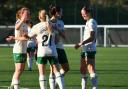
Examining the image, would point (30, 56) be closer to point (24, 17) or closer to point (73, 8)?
point (24, 17)

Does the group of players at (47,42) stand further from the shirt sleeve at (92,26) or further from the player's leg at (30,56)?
the player's leg at (30,56)

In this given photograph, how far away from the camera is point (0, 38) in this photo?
56.0 m

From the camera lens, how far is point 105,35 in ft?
184

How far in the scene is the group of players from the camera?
15.4 meters

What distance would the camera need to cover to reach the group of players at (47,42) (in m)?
15.4

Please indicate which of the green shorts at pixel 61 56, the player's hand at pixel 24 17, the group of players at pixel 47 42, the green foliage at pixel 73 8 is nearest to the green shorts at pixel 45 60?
the group of players at pixel 47 42

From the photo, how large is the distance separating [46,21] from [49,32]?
0.88 ft

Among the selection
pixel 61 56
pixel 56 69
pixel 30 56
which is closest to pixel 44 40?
pixel 56 69

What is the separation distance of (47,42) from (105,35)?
134ft

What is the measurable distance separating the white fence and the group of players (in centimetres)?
3885

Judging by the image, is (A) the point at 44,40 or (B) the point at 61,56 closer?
(A) the point at 44,40

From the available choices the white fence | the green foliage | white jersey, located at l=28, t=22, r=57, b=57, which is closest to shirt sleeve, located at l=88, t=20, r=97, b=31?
white jersey, located at l=28, t=22, r=57, b=57

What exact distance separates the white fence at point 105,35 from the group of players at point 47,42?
3885 centimetres

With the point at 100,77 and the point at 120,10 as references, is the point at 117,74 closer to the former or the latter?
the point at 100,77
